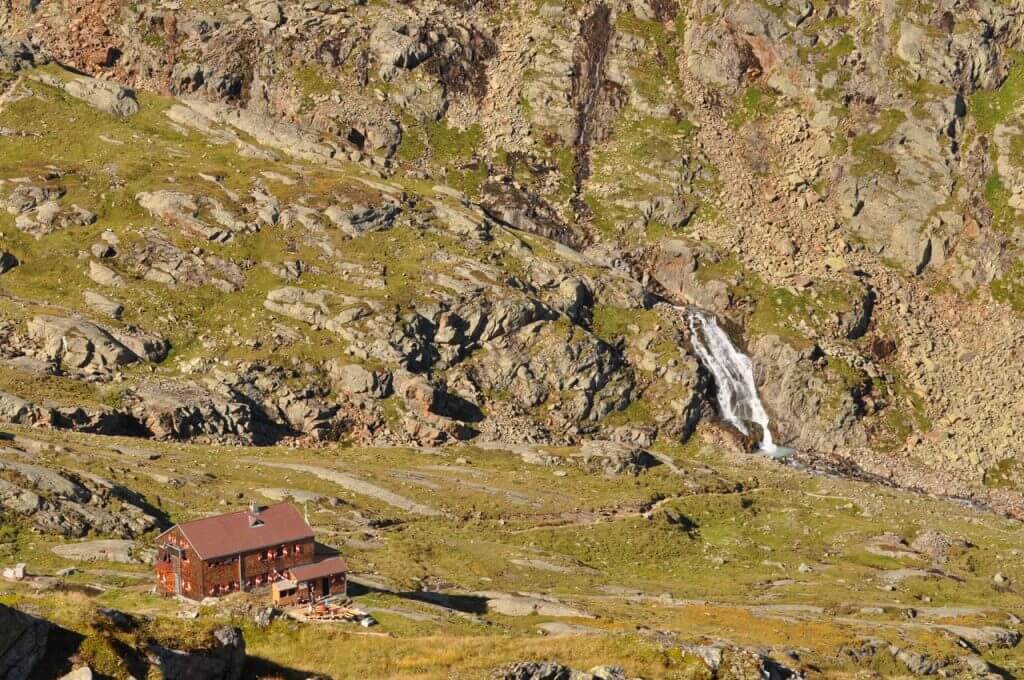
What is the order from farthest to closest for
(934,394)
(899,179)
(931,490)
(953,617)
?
(899,179), (934,394), (931,490), (953,617)

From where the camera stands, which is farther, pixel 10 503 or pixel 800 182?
pixel 800 182

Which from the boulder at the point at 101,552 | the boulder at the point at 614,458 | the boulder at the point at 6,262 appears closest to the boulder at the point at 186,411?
the boulder at the point at 6,262

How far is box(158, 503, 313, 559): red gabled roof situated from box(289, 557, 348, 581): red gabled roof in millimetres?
2010

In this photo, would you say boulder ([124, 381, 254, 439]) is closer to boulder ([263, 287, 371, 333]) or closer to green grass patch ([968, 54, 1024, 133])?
boulder ([263, 287, 371, 333])

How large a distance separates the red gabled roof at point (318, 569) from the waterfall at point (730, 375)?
272ft

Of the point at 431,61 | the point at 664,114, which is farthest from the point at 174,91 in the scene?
the point at 664,114

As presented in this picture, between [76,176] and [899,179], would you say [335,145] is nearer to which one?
[76,176]

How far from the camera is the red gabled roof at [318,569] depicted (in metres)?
78.3

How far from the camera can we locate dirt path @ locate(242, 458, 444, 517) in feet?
381

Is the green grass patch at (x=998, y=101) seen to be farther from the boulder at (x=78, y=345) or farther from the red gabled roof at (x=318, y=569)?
the red gabled roof at (x=318, y=569)

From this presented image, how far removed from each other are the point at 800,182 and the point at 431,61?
63.0 metres

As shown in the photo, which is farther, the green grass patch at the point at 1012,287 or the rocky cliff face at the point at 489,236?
the green grass patch at the point at 1012,287

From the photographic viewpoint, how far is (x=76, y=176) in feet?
526

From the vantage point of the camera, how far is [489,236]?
538ft
